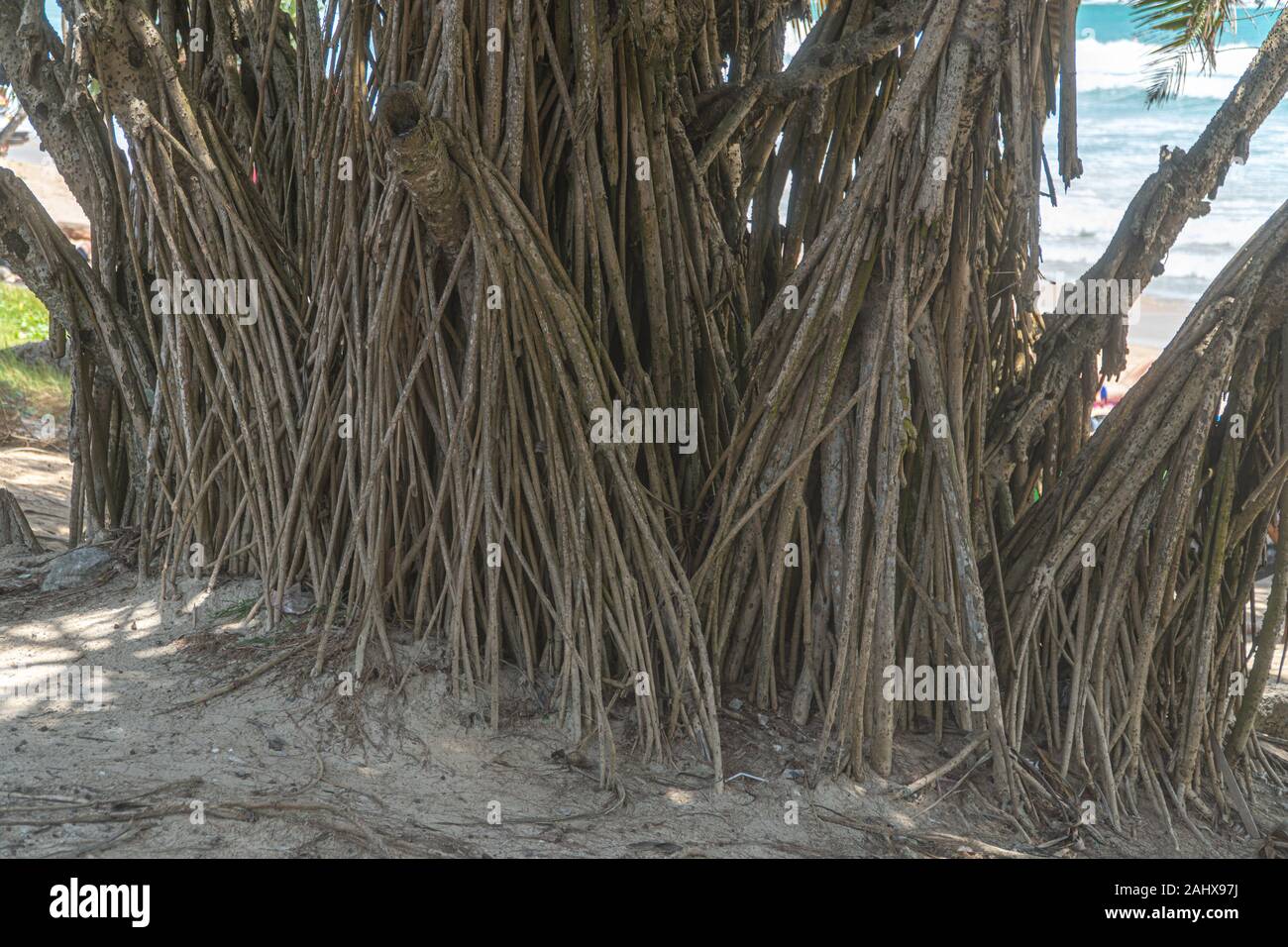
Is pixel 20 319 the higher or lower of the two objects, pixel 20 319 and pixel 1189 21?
the lower

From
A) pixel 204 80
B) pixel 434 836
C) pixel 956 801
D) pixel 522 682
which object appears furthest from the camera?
pixel 204 80

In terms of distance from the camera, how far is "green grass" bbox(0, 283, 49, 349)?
1088 cm

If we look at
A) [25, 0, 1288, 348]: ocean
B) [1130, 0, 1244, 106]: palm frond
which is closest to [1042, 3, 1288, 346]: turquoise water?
[25, 0, 1288, 348]: ocean

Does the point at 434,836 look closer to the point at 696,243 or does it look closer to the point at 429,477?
the point at 429,477

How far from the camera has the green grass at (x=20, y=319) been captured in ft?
35.7

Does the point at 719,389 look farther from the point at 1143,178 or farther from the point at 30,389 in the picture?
the point at 1143,178

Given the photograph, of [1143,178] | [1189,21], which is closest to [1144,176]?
[1143,178]

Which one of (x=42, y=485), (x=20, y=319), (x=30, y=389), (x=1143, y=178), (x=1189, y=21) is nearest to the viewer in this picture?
(x=1189, y=21)

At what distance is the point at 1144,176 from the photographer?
27656 mm

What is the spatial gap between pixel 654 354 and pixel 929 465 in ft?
3.20

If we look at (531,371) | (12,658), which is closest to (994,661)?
(531,371)

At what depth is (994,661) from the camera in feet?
12.8

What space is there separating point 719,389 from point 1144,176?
89.2ft

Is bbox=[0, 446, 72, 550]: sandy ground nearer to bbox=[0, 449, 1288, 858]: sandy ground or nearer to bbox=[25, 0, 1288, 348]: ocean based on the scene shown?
bbox=[0, 449, 1288, 858]: sandy ground
